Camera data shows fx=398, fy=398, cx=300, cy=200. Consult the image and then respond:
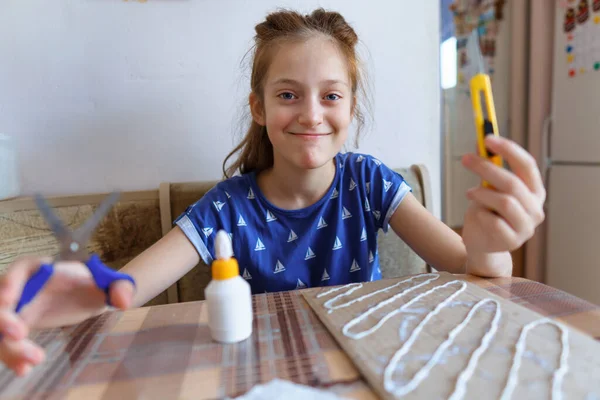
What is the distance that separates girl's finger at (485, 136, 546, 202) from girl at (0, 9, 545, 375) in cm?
11

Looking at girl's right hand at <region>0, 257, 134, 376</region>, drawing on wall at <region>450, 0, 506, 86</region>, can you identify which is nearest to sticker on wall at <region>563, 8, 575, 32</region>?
drawing on wall at <region>450, 0, 506, 86</region>

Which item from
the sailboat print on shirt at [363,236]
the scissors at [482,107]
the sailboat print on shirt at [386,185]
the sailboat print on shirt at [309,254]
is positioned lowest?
the sailboat print on shirt at [309,254]

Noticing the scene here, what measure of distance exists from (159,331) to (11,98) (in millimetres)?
845

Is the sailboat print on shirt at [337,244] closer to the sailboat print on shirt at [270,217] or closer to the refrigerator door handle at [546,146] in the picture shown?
the sailboat print on shirt at [270,217]

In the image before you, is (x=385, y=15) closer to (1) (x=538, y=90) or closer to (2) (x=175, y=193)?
(2) (x=175, y=193)

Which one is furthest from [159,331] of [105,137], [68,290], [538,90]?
[538,90]

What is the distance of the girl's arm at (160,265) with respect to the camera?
70cm

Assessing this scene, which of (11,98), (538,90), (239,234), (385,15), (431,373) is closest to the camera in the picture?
(431,373)

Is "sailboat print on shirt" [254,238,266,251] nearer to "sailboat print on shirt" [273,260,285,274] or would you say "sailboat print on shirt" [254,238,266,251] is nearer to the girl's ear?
"sailboat print on shirt" [273,260,285,274]

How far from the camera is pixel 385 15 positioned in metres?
1.13

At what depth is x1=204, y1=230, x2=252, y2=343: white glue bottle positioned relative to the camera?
45 centimetres

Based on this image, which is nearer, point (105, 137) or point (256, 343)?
point (256, 343)

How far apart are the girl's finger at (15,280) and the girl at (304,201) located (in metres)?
0.27

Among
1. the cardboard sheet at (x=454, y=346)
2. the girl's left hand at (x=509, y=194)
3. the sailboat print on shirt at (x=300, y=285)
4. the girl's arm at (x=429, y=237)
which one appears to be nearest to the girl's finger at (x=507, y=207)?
the girl's left hand at (x=509, y=194)
